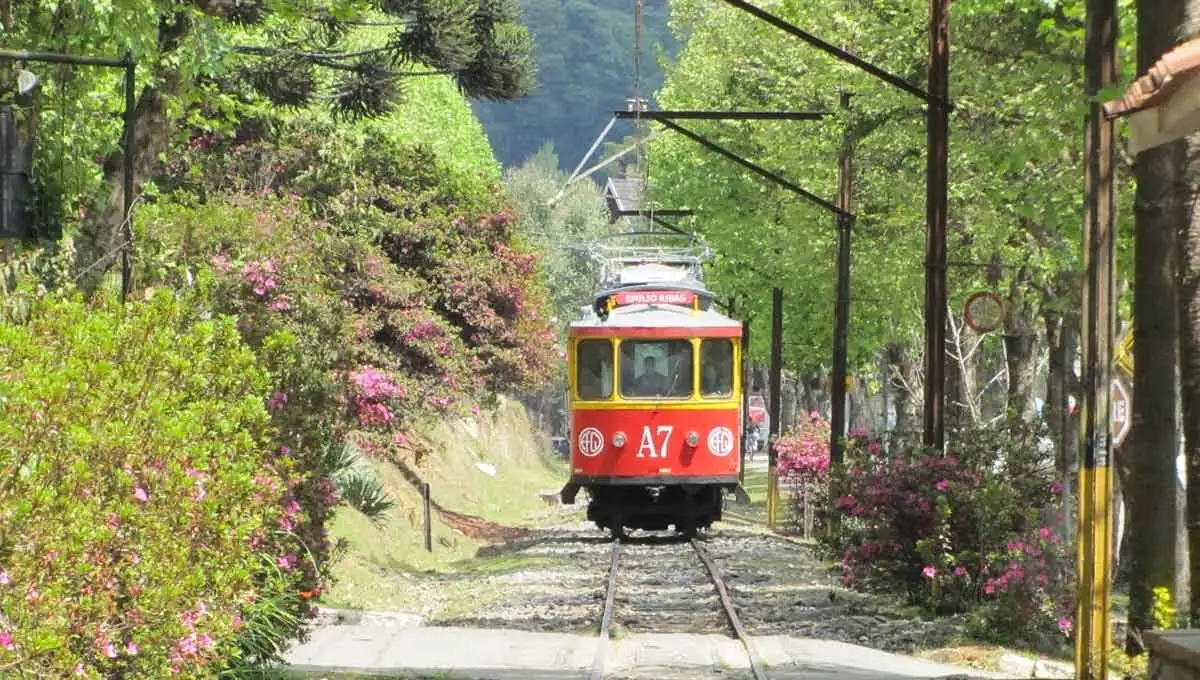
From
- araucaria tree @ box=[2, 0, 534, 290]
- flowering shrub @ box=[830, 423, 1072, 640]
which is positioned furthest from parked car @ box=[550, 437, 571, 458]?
flowering shrub @ box=[830, 423, 1072, 640]

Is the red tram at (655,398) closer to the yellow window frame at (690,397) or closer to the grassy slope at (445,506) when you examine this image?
the yellow window frame at (690,397)

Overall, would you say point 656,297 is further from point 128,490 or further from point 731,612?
point 128,490

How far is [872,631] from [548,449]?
6208 cm

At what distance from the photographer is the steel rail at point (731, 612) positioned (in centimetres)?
1645

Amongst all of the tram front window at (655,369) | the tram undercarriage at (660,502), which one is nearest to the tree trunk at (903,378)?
the tram undercarriage at (660,502)

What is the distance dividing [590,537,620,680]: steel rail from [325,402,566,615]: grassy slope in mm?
1759

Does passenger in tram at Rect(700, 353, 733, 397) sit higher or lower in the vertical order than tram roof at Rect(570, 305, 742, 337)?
lower

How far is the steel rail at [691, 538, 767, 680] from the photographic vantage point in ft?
54.0

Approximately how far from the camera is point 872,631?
64.9ft

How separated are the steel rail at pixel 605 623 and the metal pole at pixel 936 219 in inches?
150

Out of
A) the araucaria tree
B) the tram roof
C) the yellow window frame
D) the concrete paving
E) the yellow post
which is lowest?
the concrete paving

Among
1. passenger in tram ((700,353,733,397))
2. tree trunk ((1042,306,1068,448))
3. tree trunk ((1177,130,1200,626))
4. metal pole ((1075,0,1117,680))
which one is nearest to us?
tree trunk ((1177,130,1200,626))

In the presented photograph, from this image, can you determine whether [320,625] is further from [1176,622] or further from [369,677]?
[1176,622]

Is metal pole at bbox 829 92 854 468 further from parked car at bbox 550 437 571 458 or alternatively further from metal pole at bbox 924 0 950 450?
parked car at bbox 550 437 571 458
